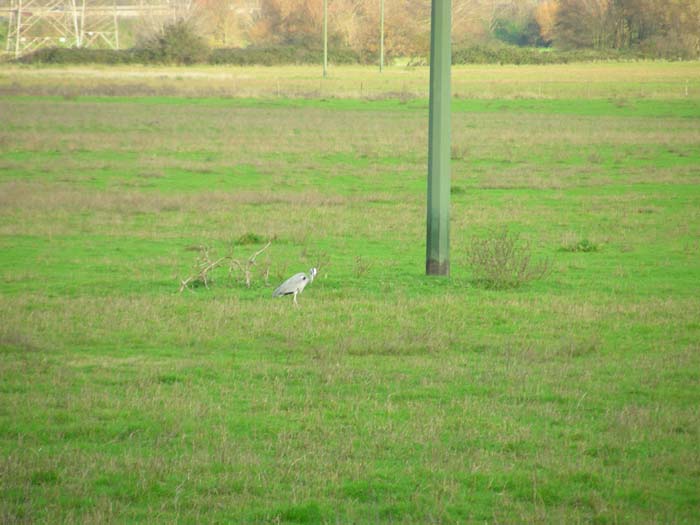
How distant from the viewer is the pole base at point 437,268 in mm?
15312

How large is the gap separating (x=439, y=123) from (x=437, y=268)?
82.3 inches

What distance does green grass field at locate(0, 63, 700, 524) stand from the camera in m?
6.81

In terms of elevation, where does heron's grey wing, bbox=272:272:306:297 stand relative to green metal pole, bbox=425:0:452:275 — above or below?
below

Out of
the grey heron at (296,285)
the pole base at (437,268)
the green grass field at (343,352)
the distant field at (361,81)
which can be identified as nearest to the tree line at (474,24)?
the distant field at (361,81)

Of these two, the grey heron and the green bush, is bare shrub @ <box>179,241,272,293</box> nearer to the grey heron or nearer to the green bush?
the grey heron

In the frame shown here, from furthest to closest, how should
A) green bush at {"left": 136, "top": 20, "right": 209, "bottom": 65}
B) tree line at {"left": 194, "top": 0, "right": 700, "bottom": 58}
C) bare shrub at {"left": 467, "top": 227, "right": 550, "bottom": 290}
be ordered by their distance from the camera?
tree line at {"left": 194, "top": 0, "right": 700, "bottom": 58} → green bush at {"left": 136, "top": 20, "right": 209, "bottom": 65} → bare shrub at {"left": 467, "top": 227, "right": 550, "bottom": 290}

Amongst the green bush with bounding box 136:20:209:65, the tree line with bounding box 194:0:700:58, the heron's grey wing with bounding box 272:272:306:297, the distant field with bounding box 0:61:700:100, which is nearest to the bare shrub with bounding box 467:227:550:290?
the heron's grey wing with bounding box 272:272:306:297

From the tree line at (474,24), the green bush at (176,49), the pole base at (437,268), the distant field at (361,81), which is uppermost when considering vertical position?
the tree line at (474,24)

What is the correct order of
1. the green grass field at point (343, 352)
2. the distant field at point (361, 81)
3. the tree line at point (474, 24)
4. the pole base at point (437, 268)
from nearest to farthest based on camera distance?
the green grass field at point (343, 352)
the pole base at point (437, 268)
the distant field at point (361, 81)
the tree line at point (474, 24)

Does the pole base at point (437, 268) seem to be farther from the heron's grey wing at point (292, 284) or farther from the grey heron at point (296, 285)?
the heron's grey wing at point (292, 284)

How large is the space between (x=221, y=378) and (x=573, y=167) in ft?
78.7

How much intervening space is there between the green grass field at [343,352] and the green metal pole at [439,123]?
2.80 feet

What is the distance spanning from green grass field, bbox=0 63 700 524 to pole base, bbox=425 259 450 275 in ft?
0.67

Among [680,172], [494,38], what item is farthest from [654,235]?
[494,38]
